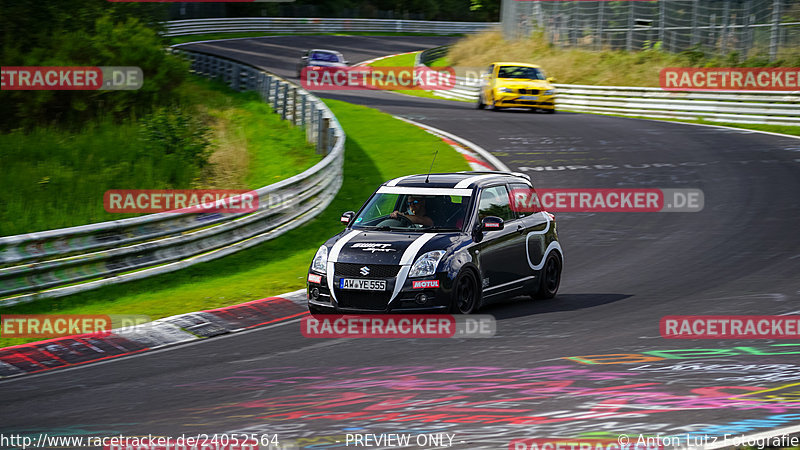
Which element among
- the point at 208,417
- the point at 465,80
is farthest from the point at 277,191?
the point at 465,80

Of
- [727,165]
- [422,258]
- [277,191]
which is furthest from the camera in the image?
[727,165]

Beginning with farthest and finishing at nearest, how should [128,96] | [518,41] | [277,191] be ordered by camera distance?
1. [518,41]
2. [128,96]
3. [277,191]

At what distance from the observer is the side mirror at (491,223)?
10.6 metres

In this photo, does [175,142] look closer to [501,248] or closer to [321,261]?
[321,261]

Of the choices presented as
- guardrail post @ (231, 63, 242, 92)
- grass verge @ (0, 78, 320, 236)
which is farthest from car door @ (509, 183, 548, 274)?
guardrail post @ (231, 63, 242, 92)

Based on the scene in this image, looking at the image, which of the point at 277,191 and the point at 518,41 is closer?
the point at 277,191

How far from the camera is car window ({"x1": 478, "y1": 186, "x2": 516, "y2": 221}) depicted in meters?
11.1

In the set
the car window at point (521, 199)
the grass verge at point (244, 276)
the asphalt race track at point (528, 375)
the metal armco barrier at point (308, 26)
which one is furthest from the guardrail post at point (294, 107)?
the metal armco barrier at point (308, 26)

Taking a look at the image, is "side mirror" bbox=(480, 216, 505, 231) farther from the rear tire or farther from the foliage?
the foliage

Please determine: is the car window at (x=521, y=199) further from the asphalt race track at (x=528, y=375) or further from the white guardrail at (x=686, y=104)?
the white guardrail at (x=686, y=104)

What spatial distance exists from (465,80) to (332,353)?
33333mm

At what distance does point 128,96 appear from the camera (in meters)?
27.6

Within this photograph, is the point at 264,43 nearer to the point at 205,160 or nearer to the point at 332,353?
the point at 205,160

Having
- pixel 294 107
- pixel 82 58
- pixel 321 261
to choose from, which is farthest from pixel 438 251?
pixel 82 58
